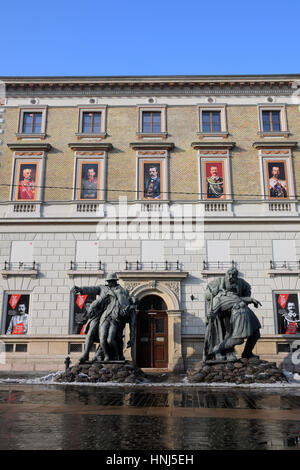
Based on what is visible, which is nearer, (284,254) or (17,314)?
(17,314)

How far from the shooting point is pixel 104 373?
38.4ft

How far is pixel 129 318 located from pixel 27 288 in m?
10.2

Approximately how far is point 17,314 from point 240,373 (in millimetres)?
13315

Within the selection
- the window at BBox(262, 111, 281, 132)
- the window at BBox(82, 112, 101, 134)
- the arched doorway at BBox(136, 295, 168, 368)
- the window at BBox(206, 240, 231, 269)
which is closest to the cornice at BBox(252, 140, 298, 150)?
the window at BBox(262, 111, 281, 132)

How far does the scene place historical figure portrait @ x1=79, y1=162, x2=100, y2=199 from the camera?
22828 millimetres

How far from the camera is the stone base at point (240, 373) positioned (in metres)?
11.1

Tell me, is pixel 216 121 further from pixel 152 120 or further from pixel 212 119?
pixel 152 120

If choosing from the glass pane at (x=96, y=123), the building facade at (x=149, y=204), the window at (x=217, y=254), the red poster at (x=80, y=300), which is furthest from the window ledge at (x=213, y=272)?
the glass pane at (x=96, y=123)

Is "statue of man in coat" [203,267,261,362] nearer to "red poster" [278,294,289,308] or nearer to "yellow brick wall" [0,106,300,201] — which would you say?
"red poster" [278,294,289,308]

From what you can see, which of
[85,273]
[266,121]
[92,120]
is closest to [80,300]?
[85,273]

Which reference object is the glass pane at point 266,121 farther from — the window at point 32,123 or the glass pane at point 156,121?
the window at point 32,123

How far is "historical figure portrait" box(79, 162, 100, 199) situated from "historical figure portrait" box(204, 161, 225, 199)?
6.18 meters
